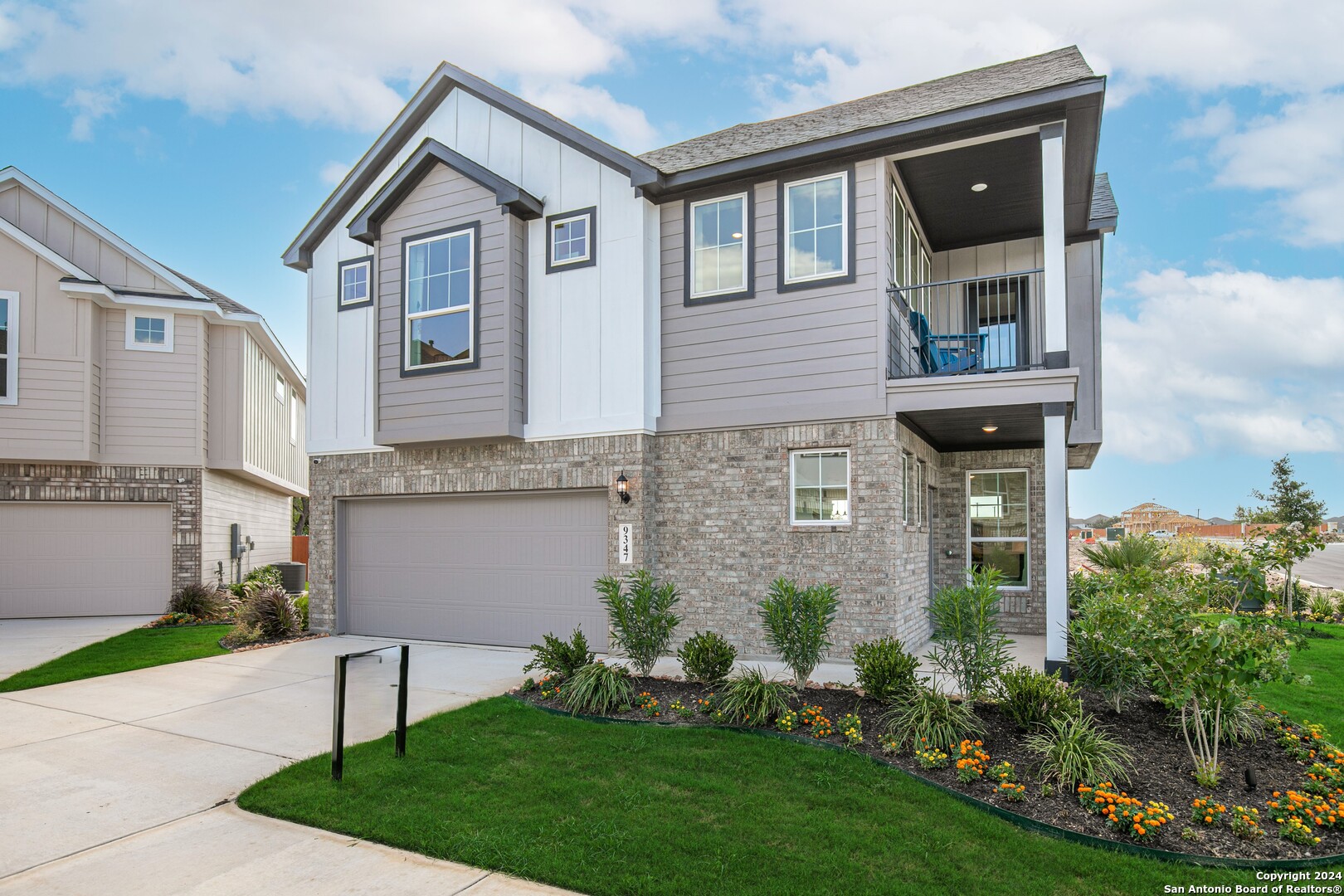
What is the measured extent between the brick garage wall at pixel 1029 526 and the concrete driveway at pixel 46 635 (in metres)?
12.4

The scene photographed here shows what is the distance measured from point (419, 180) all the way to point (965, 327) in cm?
853

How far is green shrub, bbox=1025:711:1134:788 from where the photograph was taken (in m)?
5.21

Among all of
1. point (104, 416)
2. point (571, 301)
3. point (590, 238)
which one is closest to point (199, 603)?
point (104, 416)

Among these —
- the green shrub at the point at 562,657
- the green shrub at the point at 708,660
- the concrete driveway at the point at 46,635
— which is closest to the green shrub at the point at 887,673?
the green shrub at the point at 708,660

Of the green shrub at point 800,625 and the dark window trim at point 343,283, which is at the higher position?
the dark window trim at point 343,283

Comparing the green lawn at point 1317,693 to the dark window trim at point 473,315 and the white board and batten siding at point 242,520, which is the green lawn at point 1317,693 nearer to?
the dark window trim at point 473,315

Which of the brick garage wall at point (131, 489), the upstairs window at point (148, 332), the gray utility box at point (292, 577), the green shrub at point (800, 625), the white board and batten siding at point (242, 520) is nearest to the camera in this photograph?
the green shrub at point (800, 625)

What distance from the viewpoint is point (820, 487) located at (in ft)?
31.9

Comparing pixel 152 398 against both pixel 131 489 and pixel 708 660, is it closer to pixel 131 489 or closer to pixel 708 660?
pixel 131 489

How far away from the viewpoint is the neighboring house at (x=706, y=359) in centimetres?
934

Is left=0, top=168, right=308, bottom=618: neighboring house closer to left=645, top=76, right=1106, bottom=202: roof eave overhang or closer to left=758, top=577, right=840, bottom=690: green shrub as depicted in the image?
left=645, top=76, right=1106, bottom=202: roof eave overhang

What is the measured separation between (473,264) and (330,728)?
637cm

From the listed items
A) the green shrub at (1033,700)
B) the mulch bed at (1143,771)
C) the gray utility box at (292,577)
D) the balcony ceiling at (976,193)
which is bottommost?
the gray utility box at (292,577)

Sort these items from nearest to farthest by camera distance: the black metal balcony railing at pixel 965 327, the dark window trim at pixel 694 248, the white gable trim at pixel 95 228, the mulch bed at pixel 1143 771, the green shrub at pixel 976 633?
the mulch bed at pixel 1143 771 < the green shrub at pixel 976 633 < the dark window trim at pixel 694 248 < the black metal balcony railing at pixel 965 327 < the white gable trim at pixel 95 228
